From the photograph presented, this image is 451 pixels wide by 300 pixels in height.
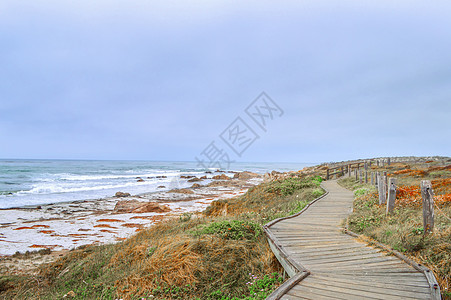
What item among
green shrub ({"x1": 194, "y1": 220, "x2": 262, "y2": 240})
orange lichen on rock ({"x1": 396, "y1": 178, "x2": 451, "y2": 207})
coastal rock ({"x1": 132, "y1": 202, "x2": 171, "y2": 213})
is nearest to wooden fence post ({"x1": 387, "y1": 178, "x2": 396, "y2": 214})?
orange lichen on rock ({"x1": 396, "y1": 178, "x2": 451, "y2": 207})

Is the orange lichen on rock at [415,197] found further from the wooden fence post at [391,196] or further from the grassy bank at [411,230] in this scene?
the wooden fence post at [391,196]

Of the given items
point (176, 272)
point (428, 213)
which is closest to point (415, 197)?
point (428, 213)

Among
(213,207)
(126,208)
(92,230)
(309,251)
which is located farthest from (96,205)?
(309,251)

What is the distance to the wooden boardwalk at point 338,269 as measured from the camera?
3.85 m

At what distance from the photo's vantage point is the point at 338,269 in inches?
184

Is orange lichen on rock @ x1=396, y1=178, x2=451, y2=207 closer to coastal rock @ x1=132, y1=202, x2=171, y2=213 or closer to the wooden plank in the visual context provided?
the wooden plank

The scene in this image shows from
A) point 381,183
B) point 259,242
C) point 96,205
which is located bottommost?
point 96,205

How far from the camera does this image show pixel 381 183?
9.26 m

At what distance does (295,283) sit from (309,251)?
64.8 inches

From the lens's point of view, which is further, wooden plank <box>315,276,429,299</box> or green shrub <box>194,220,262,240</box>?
green shrub <box>194,220,262,240</box>

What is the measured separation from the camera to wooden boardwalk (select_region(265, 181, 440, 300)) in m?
3.85

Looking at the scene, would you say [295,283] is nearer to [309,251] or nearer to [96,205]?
[309,251]

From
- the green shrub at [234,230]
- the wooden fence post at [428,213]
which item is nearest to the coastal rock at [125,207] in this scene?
the green shrub at [234,230]

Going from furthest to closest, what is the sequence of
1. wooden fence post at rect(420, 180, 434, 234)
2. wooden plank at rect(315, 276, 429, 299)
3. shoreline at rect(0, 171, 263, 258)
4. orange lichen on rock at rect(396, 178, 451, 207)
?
shoreline at rect(0, 171, 263, 258), orange lichen on rock at rect(396, 178, 451, 207), wooden fence post at rect(420, 180, 434, 234), wooden plank at rect(315, 276, 429, 299)
